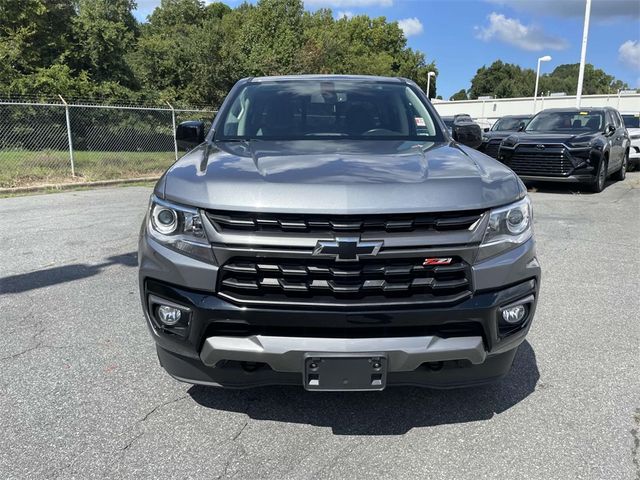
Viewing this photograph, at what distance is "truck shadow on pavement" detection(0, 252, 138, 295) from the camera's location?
16.0 feet

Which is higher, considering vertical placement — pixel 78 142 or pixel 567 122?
pixel 567 122

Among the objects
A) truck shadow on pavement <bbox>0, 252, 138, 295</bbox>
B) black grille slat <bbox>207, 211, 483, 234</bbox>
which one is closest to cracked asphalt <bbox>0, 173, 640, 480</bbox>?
truck shadow on pavement <bbox>0, 252, 138, 295</bbox>

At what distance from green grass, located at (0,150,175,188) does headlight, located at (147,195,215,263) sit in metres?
10.8

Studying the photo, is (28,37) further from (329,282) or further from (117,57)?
(329,282)

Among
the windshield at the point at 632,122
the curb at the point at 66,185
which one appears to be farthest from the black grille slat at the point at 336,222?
the windshield at the point at 632,122

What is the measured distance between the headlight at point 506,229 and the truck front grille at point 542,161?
9253 millimetres

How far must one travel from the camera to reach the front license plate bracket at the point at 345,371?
228 centimetres

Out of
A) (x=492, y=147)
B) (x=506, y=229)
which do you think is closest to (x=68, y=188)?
(x=492, y=147)

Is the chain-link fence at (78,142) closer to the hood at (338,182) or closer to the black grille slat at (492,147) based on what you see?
the black grille slat at (492,147)

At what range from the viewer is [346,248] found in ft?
7.46

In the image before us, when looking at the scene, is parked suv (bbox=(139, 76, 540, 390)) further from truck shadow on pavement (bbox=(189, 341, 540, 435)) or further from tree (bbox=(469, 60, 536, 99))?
tree (bbox=(469, 60, 536, 99))

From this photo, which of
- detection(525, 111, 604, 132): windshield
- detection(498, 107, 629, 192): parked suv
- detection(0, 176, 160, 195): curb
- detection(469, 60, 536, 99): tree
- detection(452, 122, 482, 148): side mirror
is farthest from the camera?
detection(469, 60, 536, 99): tree

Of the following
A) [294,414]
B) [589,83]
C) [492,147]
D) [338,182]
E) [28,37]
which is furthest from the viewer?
[589,83]

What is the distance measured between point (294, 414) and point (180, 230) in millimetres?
1185
